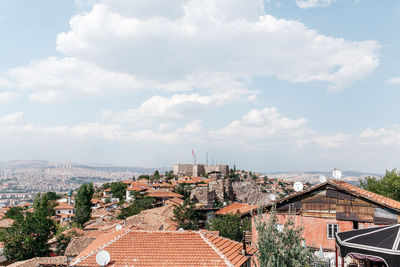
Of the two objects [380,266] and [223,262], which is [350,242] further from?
[223,262]

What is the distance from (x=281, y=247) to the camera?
25.3 feet

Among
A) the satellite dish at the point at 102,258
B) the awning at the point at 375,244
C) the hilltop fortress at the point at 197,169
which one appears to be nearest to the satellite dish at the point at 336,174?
the awning at the point at 375,244

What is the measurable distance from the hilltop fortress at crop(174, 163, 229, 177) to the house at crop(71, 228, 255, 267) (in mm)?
104437

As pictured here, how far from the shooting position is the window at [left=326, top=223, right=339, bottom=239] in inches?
686

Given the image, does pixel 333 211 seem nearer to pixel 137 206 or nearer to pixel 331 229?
pixel 331 229

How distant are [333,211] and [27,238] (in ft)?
105

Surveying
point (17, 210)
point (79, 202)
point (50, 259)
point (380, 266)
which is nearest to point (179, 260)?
point (380, 266)

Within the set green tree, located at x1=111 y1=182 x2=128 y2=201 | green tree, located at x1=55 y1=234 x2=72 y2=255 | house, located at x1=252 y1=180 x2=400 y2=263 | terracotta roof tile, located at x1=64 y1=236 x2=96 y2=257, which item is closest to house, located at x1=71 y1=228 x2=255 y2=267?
house, located at x1=252 y1=180 x2=400 y2=263

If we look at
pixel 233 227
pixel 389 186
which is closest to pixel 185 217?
pixel 233 227

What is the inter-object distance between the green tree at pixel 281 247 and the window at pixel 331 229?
1083cm

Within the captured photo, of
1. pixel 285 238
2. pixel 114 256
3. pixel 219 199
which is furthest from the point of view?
pixel 219 199

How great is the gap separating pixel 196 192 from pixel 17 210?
49578mm

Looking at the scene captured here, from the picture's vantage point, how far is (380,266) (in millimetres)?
11297

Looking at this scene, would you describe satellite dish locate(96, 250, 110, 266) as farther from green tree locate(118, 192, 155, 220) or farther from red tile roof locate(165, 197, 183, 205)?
red tile roof locate(165, 197, 183, 205)
